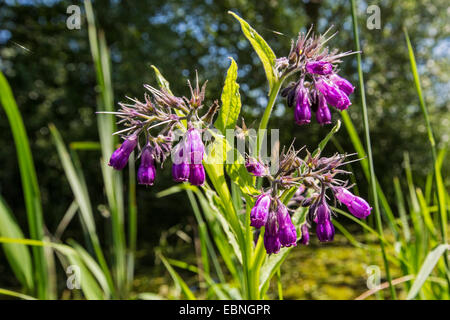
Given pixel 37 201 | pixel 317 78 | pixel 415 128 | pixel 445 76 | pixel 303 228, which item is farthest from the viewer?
pixel 445 76

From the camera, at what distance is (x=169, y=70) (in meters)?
5.80

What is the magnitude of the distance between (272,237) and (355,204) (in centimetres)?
23

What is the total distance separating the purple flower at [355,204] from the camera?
91 centimetres

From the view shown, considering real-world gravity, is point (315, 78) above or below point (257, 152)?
above

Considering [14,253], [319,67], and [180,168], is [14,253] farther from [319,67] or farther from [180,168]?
[319,67]

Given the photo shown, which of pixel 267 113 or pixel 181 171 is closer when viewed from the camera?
pixel 181 171

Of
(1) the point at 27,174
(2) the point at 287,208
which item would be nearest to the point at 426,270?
(2) the point at 287,208

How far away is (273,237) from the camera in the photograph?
2.86 feet

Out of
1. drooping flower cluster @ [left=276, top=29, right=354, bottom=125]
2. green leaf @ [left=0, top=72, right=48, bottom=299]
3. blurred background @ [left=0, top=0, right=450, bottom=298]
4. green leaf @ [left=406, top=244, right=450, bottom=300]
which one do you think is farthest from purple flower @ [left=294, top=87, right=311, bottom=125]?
blurred background @ [left=0, top=0, right=450, bottom=298]

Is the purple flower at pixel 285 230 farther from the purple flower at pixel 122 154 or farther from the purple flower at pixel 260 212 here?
the purple flower at pixel 122 154

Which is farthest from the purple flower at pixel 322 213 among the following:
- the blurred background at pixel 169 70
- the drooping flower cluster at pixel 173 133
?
the blurred background at pixel 169 70

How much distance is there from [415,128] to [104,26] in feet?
19.1
